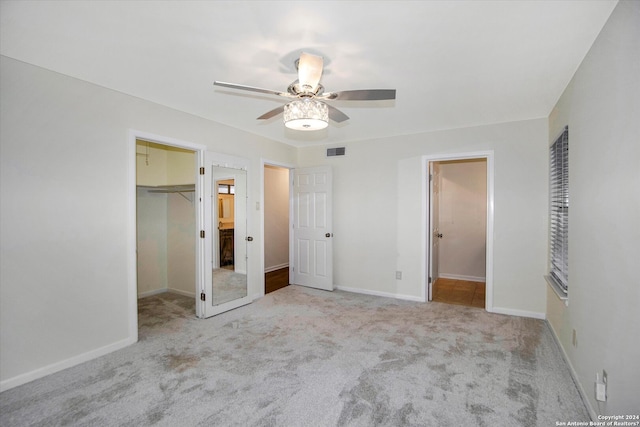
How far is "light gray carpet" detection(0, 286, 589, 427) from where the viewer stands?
6.57ft

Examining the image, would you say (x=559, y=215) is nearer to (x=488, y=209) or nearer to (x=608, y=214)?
(x=488, y=209)

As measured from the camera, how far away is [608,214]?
178cm

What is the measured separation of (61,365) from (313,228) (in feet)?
11.5

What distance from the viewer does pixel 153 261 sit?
15.8ft

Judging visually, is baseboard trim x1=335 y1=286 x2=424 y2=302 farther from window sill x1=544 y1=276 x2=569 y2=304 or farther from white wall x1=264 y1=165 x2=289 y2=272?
white wall x1=264 y1=165 x2=289 y2=272

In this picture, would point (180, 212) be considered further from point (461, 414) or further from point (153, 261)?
point (461, 414)

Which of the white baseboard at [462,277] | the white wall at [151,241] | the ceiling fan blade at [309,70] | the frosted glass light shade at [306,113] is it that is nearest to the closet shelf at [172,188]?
the white wall at [151,241]

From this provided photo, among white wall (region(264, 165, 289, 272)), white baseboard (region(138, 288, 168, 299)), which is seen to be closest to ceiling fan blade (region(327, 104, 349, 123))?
white baseboard (region(138, 288, 168, 299))

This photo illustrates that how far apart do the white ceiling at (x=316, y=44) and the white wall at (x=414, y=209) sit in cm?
85

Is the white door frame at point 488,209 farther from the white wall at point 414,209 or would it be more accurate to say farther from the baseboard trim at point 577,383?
the baseboard trim at point 577,383

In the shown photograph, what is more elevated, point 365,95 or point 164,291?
point 365,95

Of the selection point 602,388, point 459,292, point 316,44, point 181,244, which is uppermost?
point 316,44

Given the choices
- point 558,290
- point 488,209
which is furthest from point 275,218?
point 558,290

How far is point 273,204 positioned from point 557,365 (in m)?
5.53
